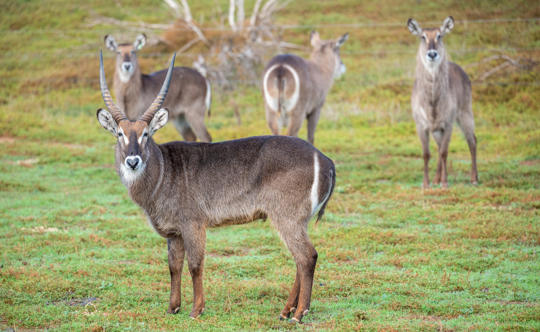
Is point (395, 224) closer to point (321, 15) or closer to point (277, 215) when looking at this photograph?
point (277, 215)

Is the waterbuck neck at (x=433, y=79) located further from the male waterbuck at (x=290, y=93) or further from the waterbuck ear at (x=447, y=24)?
the male waterbuck at (x=290, y=93)

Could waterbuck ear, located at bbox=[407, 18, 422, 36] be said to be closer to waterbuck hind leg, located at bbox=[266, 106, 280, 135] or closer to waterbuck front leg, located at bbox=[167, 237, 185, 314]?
waterbuck hind leg, located at bbox=[266, 106, 280, 135]

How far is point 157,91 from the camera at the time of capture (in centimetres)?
1066

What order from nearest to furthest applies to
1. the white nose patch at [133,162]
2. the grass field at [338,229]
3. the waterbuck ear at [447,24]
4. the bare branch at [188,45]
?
1. the white nose patch at [133,162]
2. the grass field at [338,229]
3. the waterbuck ear at [447,24]
4. the bare branch at [188,45]

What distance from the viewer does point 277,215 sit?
470 centimetres

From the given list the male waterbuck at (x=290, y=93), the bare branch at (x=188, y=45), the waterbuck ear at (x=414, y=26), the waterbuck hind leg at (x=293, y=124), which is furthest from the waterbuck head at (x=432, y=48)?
the bare branch at (x=188, y=45)

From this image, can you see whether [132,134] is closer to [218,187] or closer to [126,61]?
[218,187]

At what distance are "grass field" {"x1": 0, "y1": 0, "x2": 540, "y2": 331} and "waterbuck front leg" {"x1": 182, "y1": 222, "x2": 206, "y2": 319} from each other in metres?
0.12

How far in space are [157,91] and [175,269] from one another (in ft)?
20.2

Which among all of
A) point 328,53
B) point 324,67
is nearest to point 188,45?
point 328,53

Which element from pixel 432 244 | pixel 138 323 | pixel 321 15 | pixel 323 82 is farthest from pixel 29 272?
pixel 321 15

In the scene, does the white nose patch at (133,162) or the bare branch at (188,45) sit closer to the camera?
the white nose patch at (133,162)

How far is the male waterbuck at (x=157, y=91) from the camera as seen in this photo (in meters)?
10.3

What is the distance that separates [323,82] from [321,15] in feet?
45.1
